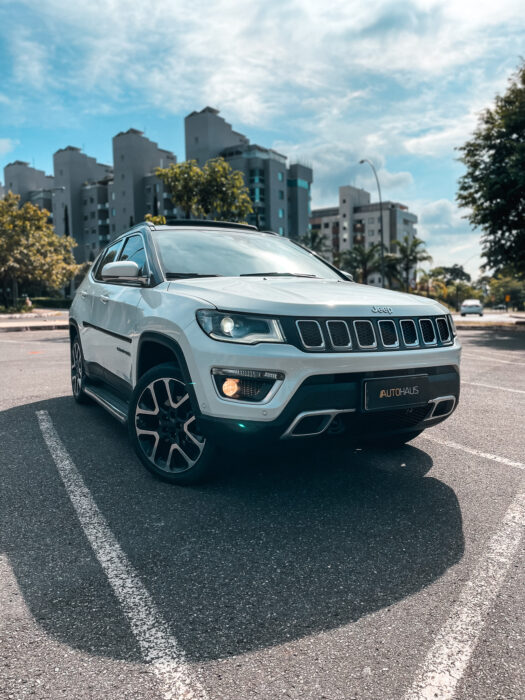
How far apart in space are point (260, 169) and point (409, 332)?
77.1m

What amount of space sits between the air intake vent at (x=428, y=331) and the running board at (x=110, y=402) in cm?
208

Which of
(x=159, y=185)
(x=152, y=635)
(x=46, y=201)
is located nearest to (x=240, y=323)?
(x=152, y=635)

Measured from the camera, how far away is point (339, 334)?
318 cm

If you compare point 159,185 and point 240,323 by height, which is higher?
point 159,185

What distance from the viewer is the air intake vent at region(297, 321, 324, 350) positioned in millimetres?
3076

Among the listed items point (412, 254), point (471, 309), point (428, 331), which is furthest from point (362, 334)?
point (412, 254)

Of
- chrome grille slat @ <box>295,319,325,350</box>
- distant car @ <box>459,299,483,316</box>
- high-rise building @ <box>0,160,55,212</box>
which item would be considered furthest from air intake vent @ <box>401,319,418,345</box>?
high-rise building @ <box>0,160,55,212</box>

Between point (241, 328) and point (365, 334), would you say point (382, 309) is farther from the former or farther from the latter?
point (241, 328)

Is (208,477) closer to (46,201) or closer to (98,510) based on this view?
(98,510)

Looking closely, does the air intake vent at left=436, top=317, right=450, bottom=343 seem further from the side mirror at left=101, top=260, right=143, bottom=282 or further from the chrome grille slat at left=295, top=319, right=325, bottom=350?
the side mirror at left=101, top=260, right=143, bottom=282

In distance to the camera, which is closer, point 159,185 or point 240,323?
point 240,323

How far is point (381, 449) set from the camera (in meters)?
4.45

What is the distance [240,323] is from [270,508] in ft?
3.53

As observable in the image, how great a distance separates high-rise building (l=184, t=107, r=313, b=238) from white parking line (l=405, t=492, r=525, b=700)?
69.1m
